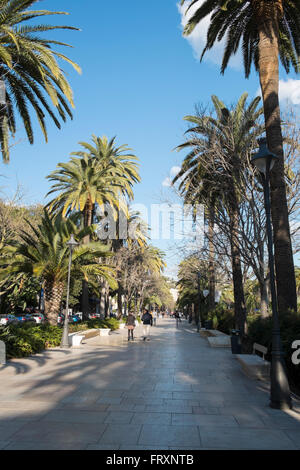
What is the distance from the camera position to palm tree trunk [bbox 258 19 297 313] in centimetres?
1081

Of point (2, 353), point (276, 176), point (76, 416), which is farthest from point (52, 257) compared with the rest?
point (76, 416)

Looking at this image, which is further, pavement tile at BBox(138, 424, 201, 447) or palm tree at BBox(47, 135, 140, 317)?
palm tree at BBox(47, 135, 140, 317)

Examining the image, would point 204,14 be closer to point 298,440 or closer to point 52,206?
point 298,440

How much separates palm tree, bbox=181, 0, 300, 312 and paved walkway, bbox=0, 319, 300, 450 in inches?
139

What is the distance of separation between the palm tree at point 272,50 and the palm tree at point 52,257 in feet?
34.8

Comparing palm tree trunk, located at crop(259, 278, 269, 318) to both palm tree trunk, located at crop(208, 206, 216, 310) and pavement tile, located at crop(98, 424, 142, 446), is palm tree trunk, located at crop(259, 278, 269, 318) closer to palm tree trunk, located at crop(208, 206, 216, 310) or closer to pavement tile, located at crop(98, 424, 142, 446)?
palm tree trunk, located at crop(208, 206, 216, 310)

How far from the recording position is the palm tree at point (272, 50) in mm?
10891

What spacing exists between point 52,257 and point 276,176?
11.2 meters

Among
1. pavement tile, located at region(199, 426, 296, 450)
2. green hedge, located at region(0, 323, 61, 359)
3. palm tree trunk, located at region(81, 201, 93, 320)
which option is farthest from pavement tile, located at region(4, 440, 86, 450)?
palm tree trunk, located at region(81, 201, 93, 320)

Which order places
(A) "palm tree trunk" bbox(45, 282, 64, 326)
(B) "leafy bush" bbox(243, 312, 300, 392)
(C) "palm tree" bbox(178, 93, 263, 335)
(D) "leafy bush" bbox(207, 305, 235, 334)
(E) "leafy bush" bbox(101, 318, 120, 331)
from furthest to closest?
(E) "leafy bush" bbox(101, 318, 120, 331)
(D) "leafy bush" bbox(207, 305, 235, 334)
(A) "palm tree trunk" bbox(45, 282, 64, 326)
(C) "palm tree" bbox(178, 93, 263, 335)
(B) "leafy bush" bbox(243, 312, 300, 392)

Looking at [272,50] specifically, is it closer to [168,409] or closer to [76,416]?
[168,409]

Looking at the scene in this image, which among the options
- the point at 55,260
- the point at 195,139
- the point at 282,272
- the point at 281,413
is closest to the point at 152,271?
the point at 55,260

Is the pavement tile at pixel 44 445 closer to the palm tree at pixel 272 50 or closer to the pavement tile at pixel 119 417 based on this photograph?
the pavement tile at pixel 119 417
